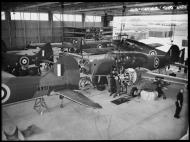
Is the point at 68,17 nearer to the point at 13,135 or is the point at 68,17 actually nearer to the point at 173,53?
the point at 173,53

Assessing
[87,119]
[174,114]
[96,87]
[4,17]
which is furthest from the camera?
[4,17]

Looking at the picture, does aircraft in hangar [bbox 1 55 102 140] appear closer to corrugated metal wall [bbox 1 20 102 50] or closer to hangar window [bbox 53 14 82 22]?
corrugated metal wall [bbox 1 20 102 50]

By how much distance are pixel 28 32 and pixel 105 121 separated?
76.0 feet

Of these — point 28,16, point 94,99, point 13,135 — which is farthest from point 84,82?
point 28,16

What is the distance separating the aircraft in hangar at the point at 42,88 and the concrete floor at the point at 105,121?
1.69 ft

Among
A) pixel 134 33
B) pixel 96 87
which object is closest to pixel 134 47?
pixel 96 87

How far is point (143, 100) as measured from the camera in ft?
29.9

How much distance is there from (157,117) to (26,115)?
517cm

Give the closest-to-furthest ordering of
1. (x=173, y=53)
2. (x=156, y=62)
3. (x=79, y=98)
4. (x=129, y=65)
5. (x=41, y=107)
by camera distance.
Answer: (x=79, y=98) → (x=41, y=107) → (x=129, y=65) → (x=156, y=62) → (x=173, y=53)

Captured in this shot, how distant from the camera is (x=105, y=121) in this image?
6.86m

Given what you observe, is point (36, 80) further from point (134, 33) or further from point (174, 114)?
point (134, 33)

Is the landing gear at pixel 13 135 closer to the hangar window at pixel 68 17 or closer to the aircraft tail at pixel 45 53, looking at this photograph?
the aircraft tail at pixel 45 53

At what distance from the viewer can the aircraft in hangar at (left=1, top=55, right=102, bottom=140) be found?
6.32 metres

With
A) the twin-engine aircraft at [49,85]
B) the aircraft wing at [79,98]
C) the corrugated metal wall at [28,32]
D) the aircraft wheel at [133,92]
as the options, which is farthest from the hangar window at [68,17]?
the aircraft wing at [79,98]
